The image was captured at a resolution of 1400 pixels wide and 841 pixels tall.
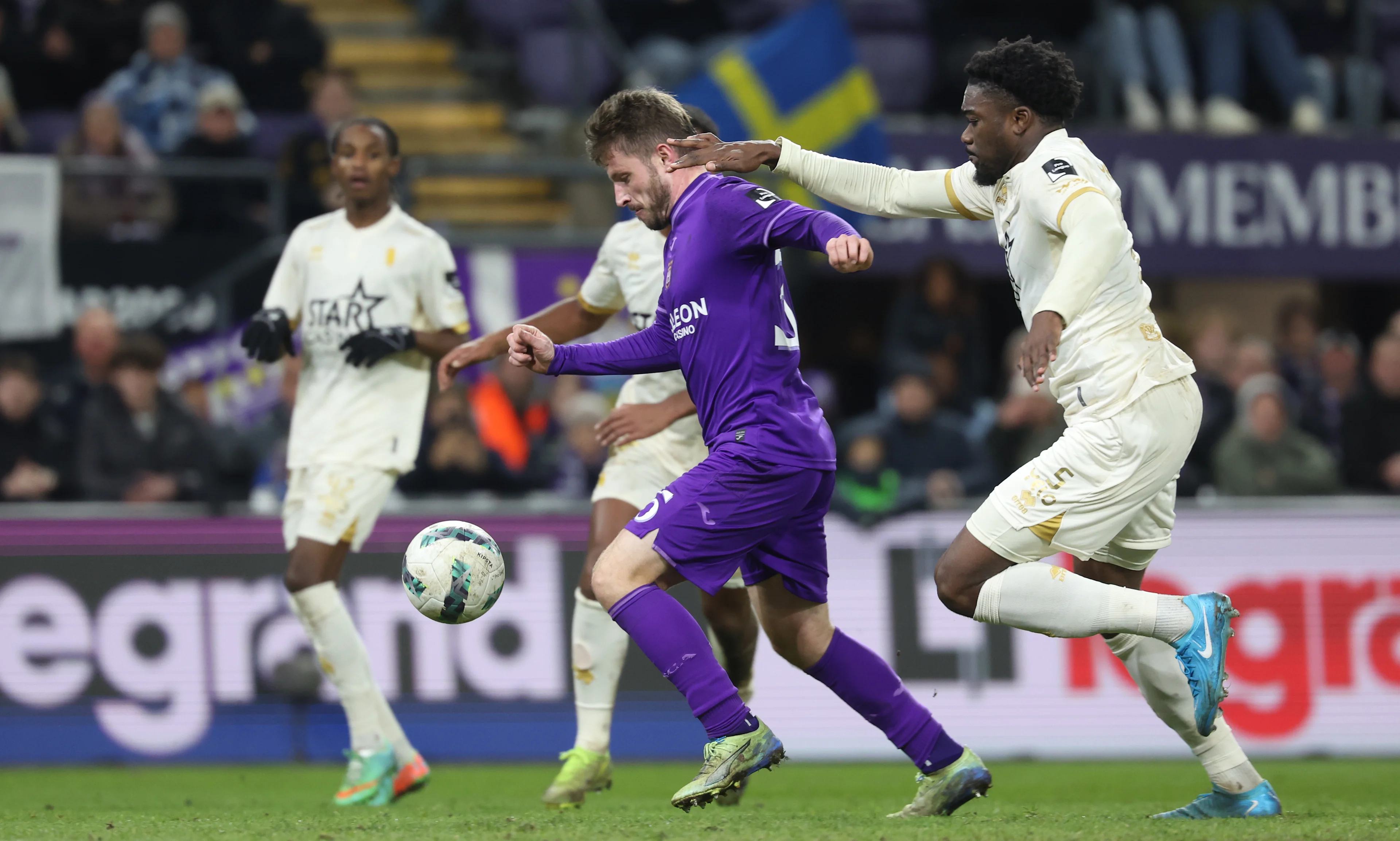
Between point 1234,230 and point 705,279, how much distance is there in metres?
9.10

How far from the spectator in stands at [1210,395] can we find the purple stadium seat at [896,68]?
9.91ft

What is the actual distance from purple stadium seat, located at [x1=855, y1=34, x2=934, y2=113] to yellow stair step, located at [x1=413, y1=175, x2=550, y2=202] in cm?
288

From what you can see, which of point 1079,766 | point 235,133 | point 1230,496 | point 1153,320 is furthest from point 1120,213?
point 235,133

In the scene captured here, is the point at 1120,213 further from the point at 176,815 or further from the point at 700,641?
the point at 176,815

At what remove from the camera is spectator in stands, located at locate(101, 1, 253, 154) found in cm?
1293

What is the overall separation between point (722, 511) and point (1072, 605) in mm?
1163

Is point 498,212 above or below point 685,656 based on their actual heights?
above

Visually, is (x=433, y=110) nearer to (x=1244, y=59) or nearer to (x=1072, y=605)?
(x=1244, y=59)

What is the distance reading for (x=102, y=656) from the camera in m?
9.78

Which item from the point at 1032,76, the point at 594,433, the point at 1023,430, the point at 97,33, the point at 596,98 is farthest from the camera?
the point at 596,98

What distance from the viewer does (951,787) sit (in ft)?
19.6

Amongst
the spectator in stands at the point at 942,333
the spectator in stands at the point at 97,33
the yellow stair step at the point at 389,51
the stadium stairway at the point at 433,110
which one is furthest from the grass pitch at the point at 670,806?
the yellow stair step at the point at 389,51

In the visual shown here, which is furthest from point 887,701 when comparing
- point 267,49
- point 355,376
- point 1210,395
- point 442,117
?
point 442,117

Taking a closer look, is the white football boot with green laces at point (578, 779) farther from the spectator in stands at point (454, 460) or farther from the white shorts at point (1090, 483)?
the spectator in stands at point (454, 460)
